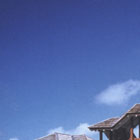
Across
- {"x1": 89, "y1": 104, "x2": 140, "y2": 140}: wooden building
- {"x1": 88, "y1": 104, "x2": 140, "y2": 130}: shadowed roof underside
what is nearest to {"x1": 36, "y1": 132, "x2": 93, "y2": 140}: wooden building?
{"x1": 89, "y1": 104, "x2": 140, "y2": 140}: wooden building

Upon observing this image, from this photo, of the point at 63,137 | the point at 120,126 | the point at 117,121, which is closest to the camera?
the point at 117,121

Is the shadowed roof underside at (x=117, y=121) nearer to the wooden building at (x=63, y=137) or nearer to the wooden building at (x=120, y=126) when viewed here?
the wooden building at (x=120, y=126)

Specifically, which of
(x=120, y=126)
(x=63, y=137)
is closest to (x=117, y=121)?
(x=120, y=126)

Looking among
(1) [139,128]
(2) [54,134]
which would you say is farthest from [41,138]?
(1) [139,128]

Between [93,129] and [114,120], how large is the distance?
223 centimetres

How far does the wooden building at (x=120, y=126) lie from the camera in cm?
2103

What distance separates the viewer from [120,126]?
22312 millimetres

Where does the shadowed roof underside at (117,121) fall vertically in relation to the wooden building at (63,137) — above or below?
above

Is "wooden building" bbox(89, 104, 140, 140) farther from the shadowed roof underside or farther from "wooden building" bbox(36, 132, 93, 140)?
"wooden building" bbox(36, 132, 93, 140)

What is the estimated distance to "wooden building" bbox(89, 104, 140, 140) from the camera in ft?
69.0

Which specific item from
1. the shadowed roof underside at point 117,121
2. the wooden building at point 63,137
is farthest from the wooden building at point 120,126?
the wooden building at point 63,137

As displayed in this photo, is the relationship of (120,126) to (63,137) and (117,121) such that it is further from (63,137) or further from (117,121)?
(63,137)

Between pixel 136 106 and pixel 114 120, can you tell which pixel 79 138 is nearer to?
pixel 114 120

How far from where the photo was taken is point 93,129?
22.3 meters
